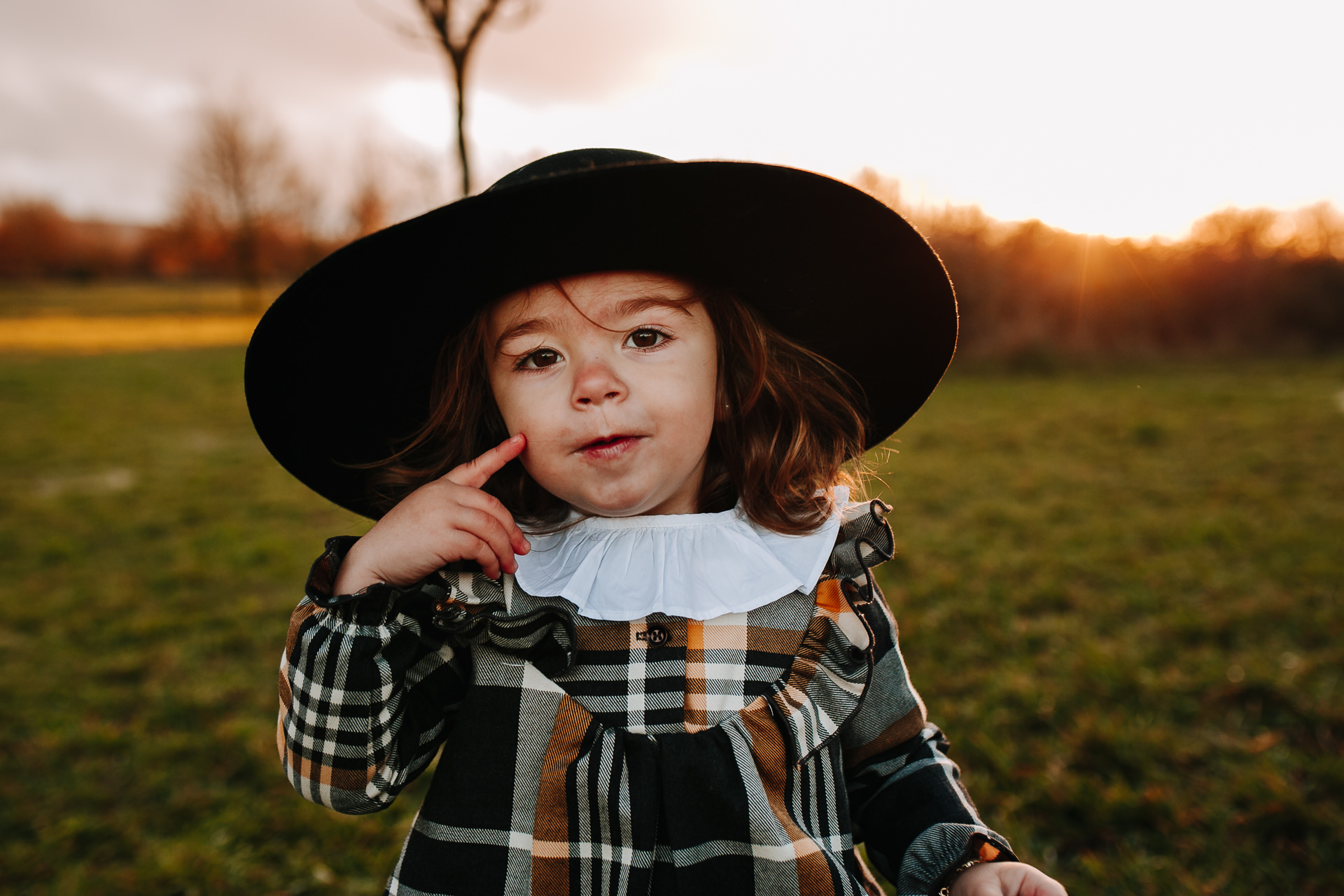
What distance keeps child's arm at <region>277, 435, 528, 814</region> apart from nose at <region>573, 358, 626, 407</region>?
15 cm

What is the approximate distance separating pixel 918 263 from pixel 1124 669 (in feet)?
8.49

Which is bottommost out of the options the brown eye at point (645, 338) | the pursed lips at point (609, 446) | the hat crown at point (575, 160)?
the pursed lips at point (609, 446)

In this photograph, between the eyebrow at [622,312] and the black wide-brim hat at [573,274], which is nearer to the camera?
the black wide-brim hat at [573,274]

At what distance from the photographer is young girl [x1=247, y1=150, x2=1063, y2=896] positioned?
1187mm

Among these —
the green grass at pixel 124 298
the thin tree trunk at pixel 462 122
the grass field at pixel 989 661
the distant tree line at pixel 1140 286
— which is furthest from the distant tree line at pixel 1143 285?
the green grass at pixel 124 298

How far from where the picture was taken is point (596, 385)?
47.4 inches

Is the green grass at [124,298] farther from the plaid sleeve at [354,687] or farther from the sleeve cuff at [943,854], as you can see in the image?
the sleeve cuff at [943,854]

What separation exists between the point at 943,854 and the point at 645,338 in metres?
0.97

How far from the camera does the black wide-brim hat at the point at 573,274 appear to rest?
114cm

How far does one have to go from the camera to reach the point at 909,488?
20.0 feet

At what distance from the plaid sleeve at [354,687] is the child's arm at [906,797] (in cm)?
76

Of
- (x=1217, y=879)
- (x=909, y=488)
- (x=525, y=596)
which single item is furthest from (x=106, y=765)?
(x=909, y=488)

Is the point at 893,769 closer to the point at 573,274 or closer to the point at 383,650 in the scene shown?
the point at 383,650

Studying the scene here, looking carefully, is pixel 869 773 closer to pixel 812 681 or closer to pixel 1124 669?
pixel 812 681
